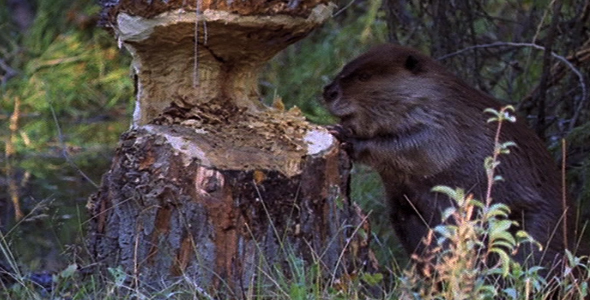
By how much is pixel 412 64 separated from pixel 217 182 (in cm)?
112

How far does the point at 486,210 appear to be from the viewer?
9.86 ft

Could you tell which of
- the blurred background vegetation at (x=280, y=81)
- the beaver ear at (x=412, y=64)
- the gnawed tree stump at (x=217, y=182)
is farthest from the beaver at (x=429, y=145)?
the gnawed tree stump at (x=217, y=182)

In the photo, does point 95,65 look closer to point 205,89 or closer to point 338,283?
point 205,89

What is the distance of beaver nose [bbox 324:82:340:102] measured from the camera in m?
4.47

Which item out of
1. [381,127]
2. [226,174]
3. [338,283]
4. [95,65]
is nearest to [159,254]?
[226,174]

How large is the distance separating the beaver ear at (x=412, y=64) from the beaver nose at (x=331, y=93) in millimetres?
271

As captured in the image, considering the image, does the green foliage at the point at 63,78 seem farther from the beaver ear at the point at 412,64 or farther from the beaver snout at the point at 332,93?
the beaver ear at the point at 412,64

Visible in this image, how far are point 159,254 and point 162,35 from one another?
0.70m

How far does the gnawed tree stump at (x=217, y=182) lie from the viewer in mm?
A: 3682

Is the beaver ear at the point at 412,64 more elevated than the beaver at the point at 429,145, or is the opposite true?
the beaver ear at the point at 412,64

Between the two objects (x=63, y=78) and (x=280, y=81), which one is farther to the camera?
(x=63, y=78)

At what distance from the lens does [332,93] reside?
4473 mm

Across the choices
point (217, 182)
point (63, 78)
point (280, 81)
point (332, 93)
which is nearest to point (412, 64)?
point (332, 93)

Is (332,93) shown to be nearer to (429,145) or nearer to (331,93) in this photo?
(331,93)
